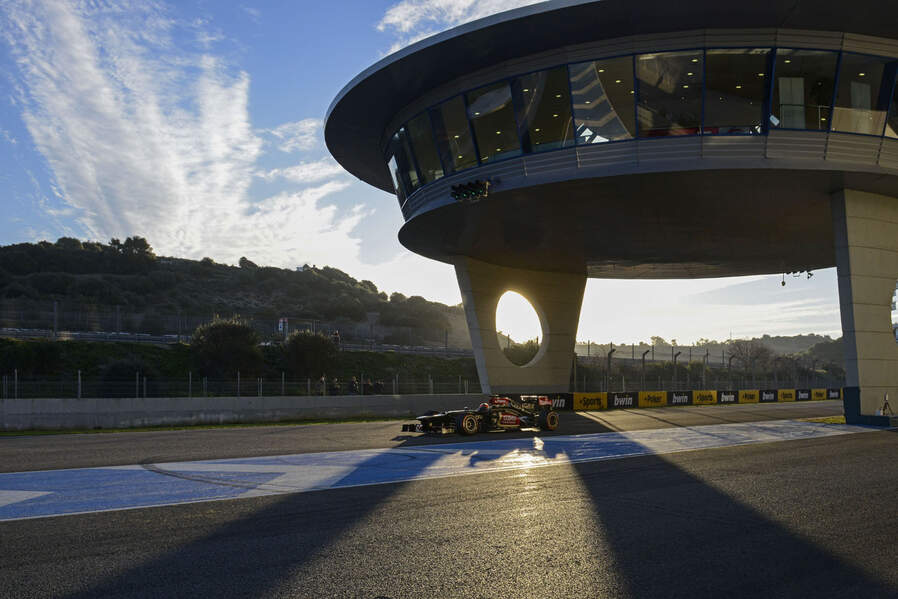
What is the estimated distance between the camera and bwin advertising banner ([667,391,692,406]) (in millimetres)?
50566

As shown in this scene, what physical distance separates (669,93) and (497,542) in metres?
21.1

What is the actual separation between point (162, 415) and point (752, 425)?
2408cm

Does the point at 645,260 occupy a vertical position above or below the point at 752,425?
above

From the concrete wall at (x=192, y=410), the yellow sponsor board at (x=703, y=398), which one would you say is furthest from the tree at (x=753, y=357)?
the concrete wall at (x=192, y=410)

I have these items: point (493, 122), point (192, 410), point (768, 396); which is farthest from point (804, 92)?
point (768, 396)

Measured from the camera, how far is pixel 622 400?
153 feet

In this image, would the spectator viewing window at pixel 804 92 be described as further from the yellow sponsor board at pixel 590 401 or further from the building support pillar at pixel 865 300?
the yellow sponsor board at pixel 590 401

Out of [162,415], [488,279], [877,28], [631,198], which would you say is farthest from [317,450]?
[488,279]

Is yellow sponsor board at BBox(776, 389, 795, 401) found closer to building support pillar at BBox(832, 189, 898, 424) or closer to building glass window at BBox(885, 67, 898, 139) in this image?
building support pillar at BBox(832, 189, 898, 424)

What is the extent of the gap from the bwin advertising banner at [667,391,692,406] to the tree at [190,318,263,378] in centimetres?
3005

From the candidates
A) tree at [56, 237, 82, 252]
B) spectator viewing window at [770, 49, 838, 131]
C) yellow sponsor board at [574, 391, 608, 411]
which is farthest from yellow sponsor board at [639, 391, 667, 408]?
tree at [56, 237, 82, 252]

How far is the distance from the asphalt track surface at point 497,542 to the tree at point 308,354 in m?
43.1

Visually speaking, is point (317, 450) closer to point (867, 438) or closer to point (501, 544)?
point (501, 544)

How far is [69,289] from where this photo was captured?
95.6 meters
